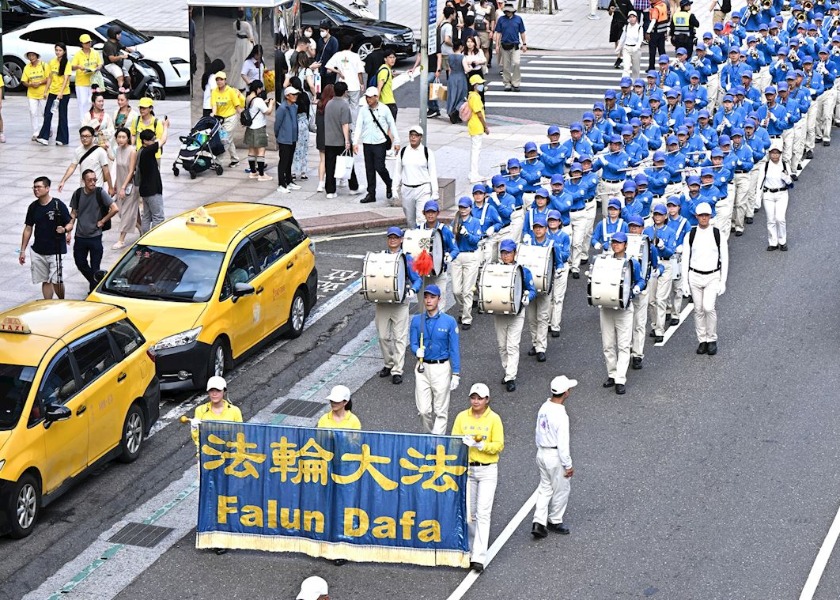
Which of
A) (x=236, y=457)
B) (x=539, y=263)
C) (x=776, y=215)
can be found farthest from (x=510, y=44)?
(x=236, y=457)

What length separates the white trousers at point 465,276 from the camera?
19.1m

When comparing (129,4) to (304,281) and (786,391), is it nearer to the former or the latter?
(304,281)

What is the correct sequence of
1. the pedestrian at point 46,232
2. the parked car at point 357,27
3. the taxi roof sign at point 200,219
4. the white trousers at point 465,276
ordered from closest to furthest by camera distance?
1. the taxi roof sign at point 200,219
2. the pedestrian at point 46,232
3. the white trousers at point 465,276
4. the parked car at point 357,27

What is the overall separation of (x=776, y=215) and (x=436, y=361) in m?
9.52

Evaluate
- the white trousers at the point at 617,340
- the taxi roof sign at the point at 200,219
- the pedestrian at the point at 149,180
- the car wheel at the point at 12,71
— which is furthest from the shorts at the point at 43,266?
the car wheel at the point at 12,71

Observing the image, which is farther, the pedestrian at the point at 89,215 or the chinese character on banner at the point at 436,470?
the pedestrian at the point at 89,215

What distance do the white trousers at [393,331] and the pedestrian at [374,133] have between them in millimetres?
6503

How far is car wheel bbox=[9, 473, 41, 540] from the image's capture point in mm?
12909

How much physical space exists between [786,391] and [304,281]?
622 centimetres

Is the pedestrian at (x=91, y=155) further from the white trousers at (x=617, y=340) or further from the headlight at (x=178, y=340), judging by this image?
the white trousers at (x=617, y=340)

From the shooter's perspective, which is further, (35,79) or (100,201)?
(35,79)

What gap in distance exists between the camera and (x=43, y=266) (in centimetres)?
1852

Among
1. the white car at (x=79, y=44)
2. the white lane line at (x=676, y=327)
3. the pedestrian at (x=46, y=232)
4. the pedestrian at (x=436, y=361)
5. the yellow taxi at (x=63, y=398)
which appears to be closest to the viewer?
the yellow taxi at (x=63, y=398)

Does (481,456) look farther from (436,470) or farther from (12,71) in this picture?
(12,71)
